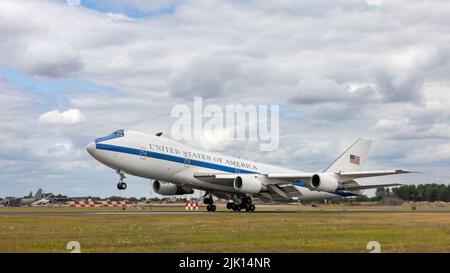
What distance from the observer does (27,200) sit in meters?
137

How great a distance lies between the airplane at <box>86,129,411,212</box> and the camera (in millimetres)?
53188

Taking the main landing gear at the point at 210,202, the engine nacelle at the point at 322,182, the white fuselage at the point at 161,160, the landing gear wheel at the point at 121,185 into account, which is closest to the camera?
the landing gear wheel at the point at 121,185

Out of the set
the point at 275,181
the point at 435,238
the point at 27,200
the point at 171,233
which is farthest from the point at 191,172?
the point at 27,200

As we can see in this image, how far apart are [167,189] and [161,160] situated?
8981 mm

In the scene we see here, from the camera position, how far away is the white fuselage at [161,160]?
5284 centimetres

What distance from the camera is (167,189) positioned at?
63281mm

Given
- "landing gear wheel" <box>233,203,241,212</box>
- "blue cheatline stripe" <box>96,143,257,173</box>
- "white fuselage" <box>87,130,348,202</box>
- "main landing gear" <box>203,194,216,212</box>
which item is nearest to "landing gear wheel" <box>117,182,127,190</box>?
"white fuselage" <box>87,130,348,202</box>

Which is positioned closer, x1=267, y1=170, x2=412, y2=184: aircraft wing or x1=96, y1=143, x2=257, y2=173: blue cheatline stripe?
x1=96, y1=143, x2=257, y2=173: blue cheatline stripe

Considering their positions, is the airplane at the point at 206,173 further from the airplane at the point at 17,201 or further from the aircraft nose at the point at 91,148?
the airplane at the point at 17,201

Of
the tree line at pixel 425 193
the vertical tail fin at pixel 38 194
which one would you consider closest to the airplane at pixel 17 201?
the vertical tail fin at pixel 38 194

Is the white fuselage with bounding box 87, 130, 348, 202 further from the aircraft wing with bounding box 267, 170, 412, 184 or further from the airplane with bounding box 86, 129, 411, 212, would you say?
the aircraft wing with bounding box 267, 170, 412, 184

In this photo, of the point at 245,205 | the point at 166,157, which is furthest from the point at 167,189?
the point at 166,157
